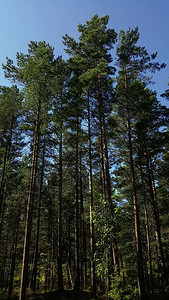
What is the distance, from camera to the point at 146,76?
1323 centimetres

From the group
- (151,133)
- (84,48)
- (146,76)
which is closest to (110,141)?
(151,133)

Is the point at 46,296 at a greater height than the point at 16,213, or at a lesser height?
lesser

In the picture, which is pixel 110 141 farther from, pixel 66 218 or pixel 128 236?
pixel 66 218

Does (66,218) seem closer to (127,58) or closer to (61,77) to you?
(61,77)

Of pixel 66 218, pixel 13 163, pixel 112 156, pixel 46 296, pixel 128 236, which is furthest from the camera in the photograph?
pixel 66 218

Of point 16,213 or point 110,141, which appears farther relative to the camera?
point 16,213

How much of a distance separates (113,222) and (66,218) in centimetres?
1852

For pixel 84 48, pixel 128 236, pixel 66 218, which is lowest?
pixel 128 236

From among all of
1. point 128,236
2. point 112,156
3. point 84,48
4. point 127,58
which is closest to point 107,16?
point 84,48

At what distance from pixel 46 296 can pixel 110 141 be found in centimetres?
1092

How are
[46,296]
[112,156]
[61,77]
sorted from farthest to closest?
[112,156] → [61,77] → [46,296]

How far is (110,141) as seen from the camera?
1547 cm

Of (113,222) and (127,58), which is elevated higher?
(127,58)

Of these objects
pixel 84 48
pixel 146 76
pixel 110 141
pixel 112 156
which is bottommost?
pixel 112 156
